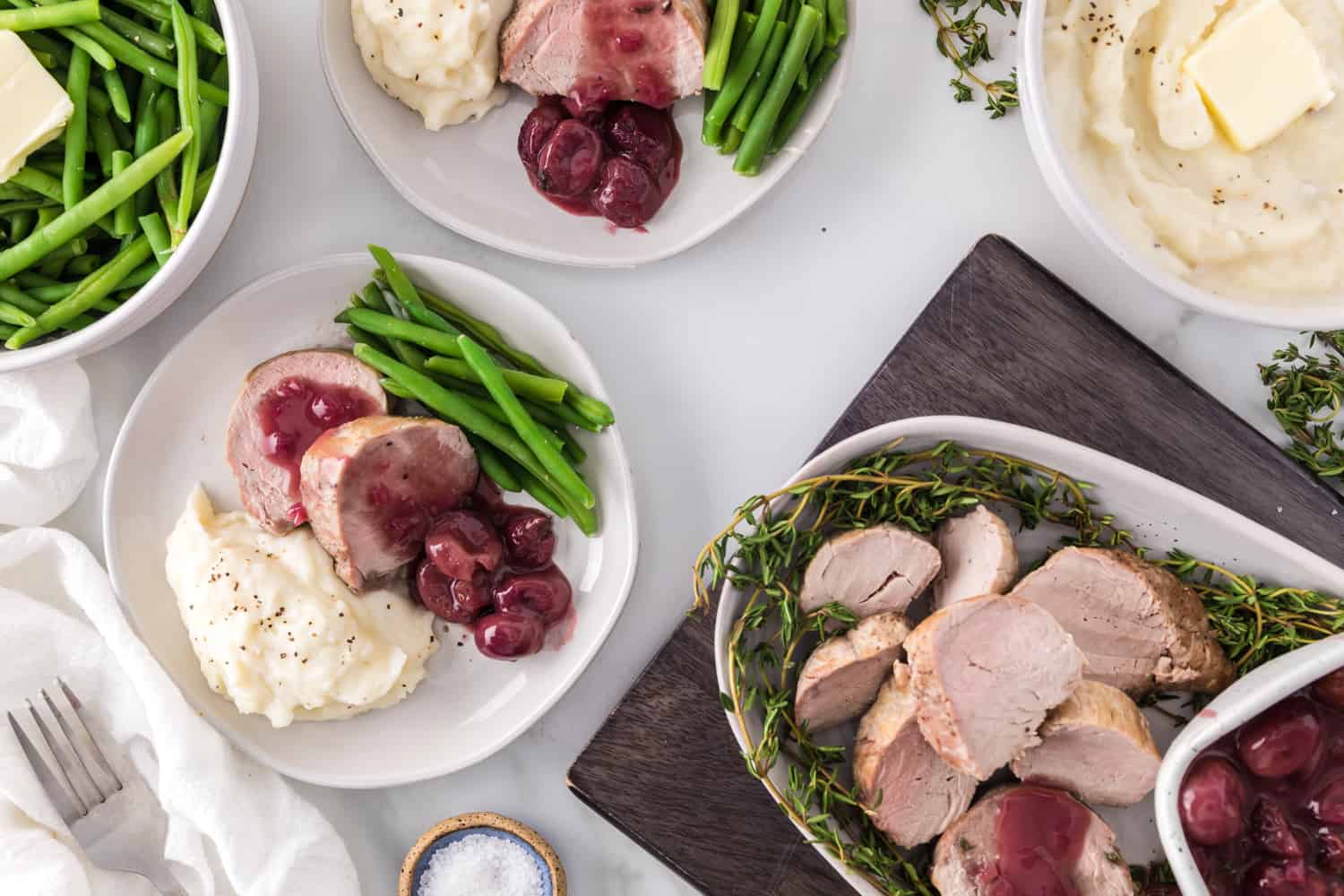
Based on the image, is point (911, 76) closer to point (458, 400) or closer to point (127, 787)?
point (458, 400)

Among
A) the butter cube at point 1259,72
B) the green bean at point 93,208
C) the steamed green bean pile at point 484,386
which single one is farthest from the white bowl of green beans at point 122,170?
the butter cube at point 1259,72

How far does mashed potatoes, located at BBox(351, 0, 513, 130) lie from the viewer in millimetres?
2592

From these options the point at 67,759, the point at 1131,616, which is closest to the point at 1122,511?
the point at 1131,616

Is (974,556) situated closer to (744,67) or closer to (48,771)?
(744,67)

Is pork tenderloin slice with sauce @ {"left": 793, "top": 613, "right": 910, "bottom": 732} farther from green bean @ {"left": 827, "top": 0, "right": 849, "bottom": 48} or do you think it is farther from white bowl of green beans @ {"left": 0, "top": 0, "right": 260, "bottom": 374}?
white bowl of green beans @ {"left": 0, "top": 0, "right": 260, "bottom": 374}

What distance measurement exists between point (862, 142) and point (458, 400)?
1194mm

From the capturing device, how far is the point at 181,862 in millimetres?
2834

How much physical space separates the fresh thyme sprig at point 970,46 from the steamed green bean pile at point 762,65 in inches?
10.5

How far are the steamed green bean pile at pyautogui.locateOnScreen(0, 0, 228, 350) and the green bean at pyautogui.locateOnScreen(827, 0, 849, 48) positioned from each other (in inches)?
55.2

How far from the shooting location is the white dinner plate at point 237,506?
108 inches

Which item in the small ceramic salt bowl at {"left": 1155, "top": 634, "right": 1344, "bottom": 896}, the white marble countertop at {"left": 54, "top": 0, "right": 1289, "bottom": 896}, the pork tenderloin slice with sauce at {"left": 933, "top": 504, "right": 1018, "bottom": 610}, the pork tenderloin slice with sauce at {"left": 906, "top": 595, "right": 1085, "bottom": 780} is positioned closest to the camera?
the small ceramic salt bowl at {"left": 1155, "top": 634, "right": 1344, "bottom": 896}

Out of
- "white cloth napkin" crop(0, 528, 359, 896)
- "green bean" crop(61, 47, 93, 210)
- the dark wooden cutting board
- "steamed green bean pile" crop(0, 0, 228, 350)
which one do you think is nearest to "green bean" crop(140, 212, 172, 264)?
"steamed green bean pile" crop(0, 0, 228, 350)

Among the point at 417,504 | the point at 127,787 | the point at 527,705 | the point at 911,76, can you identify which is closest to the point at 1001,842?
the point at 527,705

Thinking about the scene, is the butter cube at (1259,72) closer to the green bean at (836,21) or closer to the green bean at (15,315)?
the green bean at (836,21)
